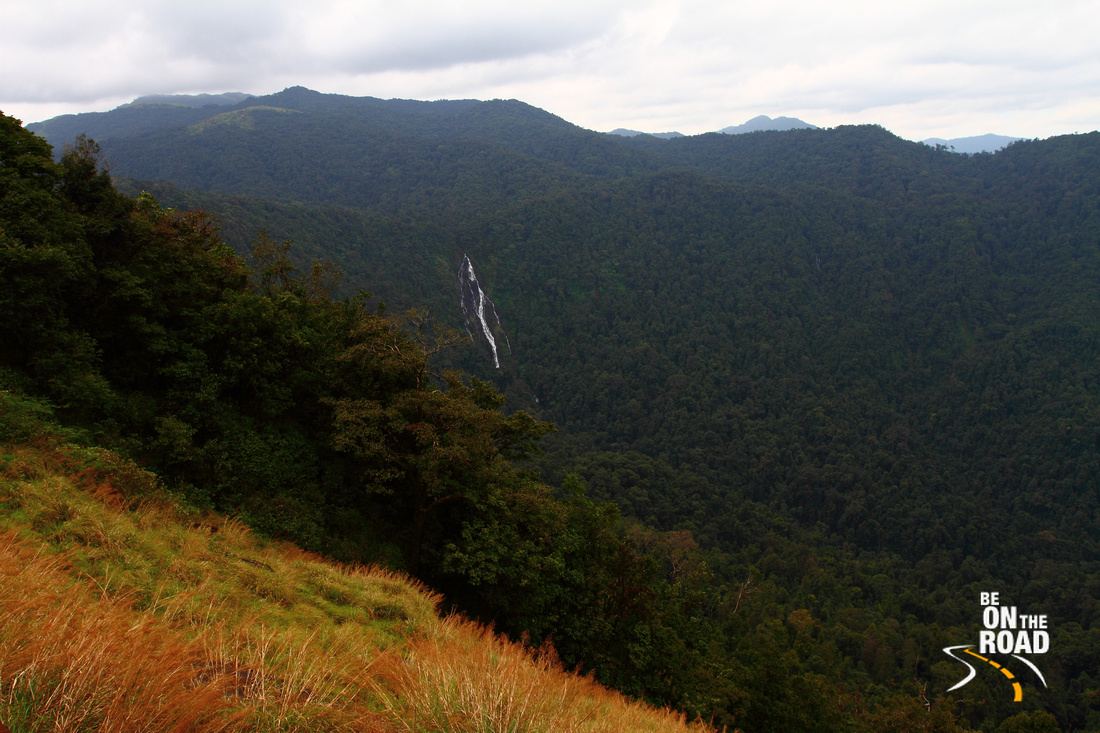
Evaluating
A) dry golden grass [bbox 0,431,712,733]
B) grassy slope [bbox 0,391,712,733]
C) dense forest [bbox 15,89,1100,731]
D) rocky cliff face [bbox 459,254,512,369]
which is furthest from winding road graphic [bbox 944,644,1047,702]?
rocky cliff face [bbox 459,254,512,369]

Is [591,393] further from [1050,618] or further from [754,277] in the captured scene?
[1050,618]

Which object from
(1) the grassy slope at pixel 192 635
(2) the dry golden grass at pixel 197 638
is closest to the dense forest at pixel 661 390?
(1) the grassy slope at pixel 192 635

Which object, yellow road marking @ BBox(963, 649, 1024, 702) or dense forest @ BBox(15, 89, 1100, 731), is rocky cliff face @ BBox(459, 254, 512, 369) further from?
yellow road marking @ BBox(963, 649, 1024, 702)

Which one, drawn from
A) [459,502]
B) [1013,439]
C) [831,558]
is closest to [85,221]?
[459,502]

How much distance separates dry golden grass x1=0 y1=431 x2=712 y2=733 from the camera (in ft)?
10.5

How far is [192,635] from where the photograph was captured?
196 inches

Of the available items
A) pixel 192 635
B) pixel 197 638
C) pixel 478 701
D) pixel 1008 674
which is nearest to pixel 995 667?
pixel 1008 674

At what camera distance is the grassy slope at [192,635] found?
3.21 m

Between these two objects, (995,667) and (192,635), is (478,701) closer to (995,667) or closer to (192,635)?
(192,635)

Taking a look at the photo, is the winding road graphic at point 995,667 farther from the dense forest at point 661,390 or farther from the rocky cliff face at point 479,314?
the rocky cliff face at point 479,314

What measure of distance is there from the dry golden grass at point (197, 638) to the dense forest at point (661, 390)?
3449mm

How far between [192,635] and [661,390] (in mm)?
102860

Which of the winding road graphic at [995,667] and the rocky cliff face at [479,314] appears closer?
the winding road graphic at [995,667]

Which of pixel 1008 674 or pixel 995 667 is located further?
pixel 1008 674
